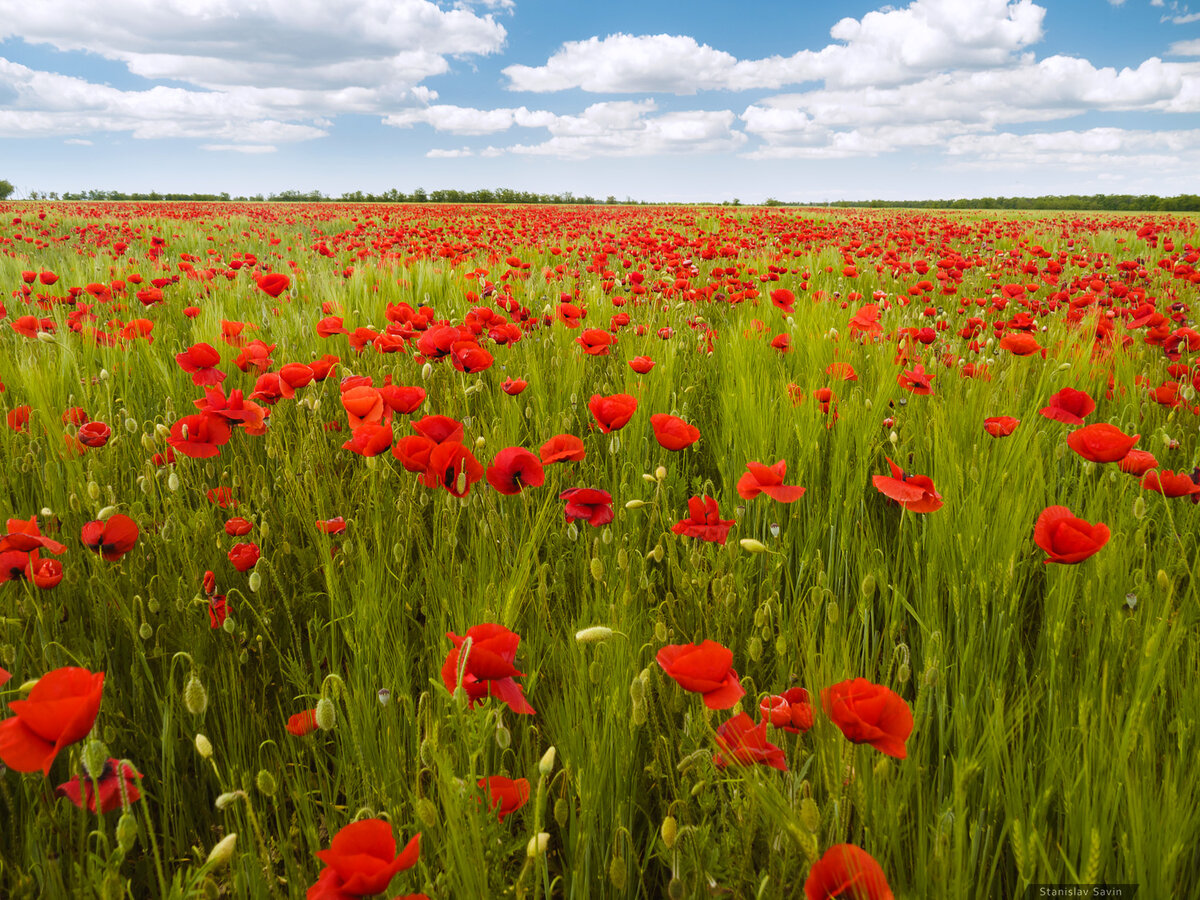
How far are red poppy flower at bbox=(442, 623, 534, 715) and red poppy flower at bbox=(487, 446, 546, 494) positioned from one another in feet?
1.61

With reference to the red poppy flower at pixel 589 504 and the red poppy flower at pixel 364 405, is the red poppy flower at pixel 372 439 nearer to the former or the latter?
the red poppy flower at pixel 364 405

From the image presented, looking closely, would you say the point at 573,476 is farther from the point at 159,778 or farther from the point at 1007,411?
the point at 1007,411

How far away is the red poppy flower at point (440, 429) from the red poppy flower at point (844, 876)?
99 centimetres

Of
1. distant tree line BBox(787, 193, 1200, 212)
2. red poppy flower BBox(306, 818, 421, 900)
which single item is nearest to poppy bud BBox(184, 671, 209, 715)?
red poppy flower BBox(306, 818, 421, 900)

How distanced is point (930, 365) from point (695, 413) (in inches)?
42.7

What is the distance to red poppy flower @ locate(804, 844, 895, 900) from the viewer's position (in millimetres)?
655

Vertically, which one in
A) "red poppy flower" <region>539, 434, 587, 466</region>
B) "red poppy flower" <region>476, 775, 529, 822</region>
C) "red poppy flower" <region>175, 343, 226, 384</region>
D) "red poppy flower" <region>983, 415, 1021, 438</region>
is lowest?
"red poppy flower" <region>476, 775, 529, 822</region>

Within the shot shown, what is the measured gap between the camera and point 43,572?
1250mm

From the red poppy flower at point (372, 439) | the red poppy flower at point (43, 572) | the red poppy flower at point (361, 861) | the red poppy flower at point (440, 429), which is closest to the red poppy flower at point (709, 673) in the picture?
the red poppy flower at point (361, 861)

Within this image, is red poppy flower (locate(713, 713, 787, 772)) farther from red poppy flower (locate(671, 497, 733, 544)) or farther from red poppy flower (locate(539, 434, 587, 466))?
red poppy flower (locate(539, 434, 587, 466))

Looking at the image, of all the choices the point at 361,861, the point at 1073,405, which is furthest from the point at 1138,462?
the point at 361,861

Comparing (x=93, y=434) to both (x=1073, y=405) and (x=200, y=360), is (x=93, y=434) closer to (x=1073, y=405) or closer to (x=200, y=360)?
(x=200, y=360)

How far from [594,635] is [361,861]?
39 cm

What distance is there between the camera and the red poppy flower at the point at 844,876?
0.65 meters
